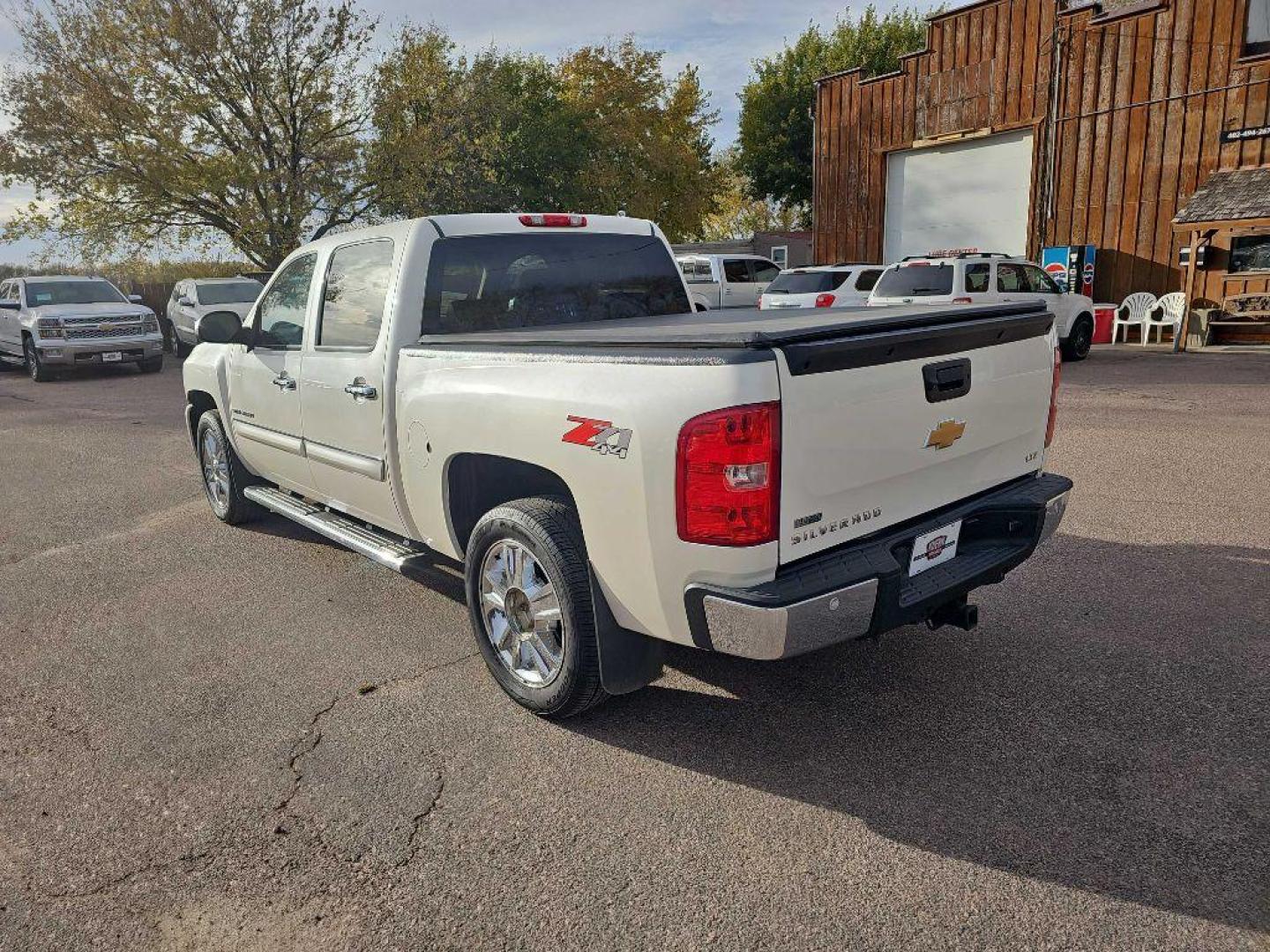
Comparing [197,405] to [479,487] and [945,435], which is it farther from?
[945,435]

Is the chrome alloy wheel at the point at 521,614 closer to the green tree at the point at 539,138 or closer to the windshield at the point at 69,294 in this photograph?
the windshield at the point at 69,294

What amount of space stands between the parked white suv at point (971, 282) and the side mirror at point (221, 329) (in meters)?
10.7

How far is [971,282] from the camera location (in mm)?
14781

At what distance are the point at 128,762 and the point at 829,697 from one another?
272 centimetres

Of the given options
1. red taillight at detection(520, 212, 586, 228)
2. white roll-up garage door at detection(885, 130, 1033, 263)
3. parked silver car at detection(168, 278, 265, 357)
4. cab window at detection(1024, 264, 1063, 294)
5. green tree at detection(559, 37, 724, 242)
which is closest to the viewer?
red taillight at detection(520, 212, 586, 228)

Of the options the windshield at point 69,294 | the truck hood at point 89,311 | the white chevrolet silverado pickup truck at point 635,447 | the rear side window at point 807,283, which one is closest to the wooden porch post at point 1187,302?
the rear side window at point 807,283

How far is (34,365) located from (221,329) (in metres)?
15.7

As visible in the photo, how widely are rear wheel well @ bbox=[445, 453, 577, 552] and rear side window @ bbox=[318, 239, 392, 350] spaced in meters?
0.87

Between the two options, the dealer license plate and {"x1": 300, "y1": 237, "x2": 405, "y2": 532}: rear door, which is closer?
the dealer license plate

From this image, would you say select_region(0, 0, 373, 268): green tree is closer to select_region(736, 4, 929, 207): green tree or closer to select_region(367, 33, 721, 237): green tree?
select_region(367, 33, 721, 237): green tree

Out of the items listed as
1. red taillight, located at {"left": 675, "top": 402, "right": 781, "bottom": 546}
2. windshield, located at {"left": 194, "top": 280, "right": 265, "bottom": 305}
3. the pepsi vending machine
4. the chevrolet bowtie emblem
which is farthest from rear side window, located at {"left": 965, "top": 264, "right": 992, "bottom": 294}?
windshield, located at {"left": 194, "top": 280, "right": 265, "bottom": 305}

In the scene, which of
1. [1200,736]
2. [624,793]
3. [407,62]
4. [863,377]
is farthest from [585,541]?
[407,62]

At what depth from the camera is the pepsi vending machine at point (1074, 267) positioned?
65.6 feet

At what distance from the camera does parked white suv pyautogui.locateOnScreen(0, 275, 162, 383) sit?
17.4 meters
